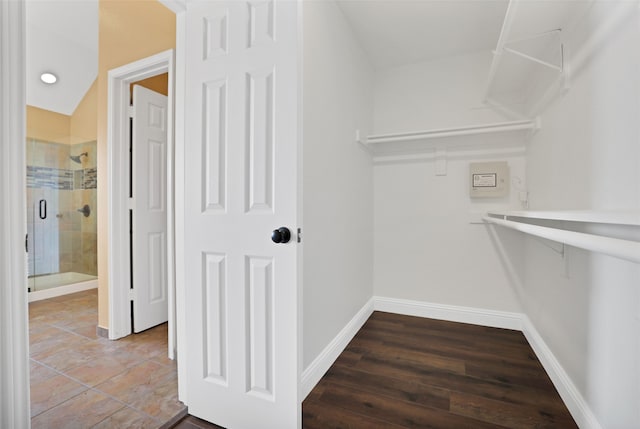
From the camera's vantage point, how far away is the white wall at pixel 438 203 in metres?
2.60

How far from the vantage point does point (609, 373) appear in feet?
3.82

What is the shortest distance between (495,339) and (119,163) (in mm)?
3320

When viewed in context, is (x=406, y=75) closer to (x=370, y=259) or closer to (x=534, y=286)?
(x=370, y=259)

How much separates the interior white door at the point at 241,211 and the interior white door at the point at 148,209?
4.22 ft

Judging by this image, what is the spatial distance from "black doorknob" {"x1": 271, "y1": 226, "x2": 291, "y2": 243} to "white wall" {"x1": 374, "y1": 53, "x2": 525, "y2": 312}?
192cm

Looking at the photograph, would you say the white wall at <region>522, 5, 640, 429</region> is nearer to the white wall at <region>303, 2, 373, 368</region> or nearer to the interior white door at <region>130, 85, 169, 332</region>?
the white wall at <region>303, 2, 373, 368</region>

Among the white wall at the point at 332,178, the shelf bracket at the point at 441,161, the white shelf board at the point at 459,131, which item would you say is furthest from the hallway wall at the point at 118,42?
the shelf bracket at the point at 441,161

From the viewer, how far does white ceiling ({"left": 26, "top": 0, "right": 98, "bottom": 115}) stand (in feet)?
9.70

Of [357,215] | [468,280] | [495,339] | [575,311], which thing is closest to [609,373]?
[575,311]

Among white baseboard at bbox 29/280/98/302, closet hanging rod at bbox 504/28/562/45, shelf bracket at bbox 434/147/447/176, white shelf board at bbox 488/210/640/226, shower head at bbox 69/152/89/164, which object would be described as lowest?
white baseboard at bbox 29/280/98/302

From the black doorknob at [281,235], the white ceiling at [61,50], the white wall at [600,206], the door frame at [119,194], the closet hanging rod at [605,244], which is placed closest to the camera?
the closet hanging rod at [605,244]

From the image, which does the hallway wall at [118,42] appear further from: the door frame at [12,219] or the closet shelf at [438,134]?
the closet shelf at [438,134]

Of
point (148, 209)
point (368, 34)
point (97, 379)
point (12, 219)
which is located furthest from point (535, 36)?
point (97, 379)

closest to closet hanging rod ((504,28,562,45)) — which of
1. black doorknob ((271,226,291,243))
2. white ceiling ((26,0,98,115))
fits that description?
black doorknob ((271,226,291,243))
